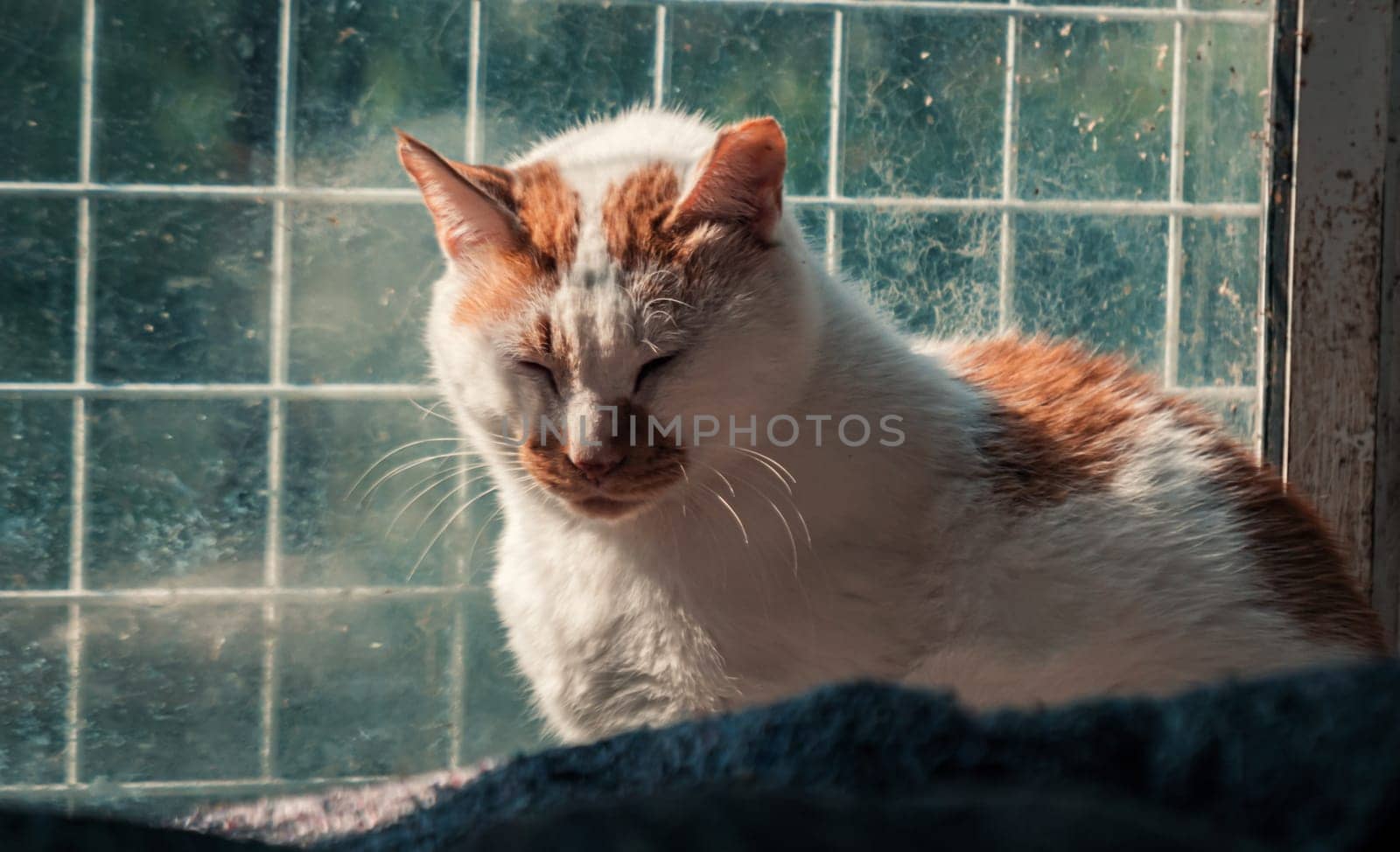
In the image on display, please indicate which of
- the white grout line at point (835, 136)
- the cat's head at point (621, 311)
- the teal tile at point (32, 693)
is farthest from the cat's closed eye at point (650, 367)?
the teal tile at point (32, 693)

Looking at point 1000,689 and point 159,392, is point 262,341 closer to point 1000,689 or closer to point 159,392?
point 159,392

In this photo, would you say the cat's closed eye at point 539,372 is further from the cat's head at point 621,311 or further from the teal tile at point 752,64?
the teal tile at point 752,64

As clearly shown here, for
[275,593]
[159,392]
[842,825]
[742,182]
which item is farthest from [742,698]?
[159,392]

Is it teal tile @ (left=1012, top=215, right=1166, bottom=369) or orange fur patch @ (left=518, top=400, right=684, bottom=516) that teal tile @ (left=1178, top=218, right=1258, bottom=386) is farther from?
orange fur patch @ (left=518, top=400, right=684, bottom=516)

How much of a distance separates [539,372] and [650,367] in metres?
0.13

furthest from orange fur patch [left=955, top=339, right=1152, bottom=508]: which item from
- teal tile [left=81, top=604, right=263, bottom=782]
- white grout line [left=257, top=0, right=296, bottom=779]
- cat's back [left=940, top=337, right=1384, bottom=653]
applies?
teal tile [left=81, top=604, right=263, bottom=782]

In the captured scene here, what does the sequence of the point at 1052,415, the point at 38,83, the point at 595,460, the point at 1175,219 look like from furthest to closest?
the point at 1175,219 → the point at 38,83 → the point at 1052,415 → the point at 595,460

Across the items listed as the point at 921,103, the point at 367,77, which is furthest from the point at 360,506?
the point at 921,103

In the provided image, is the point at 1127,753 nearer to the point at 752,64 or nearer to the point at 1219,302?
the point at 752,64

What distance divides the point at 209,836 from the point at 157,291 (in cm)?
133

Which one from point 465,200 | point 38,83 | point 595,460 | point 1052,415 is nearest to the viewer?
point 595,460

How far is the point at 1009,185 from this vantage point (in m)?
1.78

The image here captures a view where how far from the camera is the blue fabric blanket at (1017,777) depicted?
39cm

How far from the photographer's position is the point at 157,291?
5.43 feet
